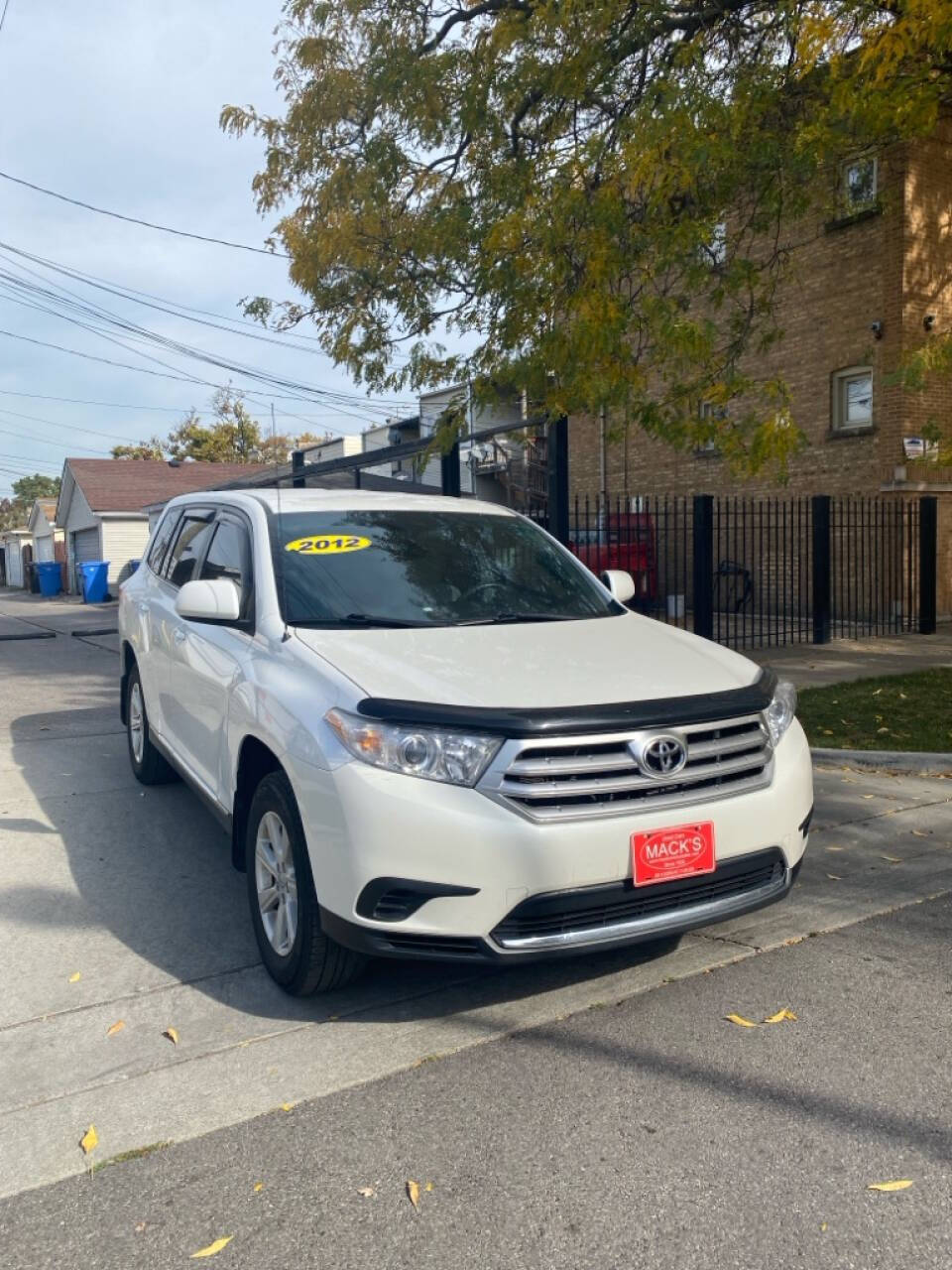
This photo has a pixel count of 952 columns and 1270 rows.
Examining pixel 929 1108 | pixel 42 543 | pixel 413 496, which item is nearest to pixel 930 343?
pixel 413 496

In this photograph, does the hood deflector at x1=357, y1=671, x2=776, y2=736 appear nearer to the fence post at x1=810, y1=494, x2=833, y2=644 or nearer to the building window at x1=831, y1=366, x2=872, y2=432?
the fence post at x1=810, y1=494, x2=833, y2=644

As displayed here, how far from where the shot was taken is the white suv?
330cm

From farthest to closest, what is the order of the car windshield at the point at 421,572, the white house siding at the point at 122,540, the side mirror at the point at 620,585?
the white house siding at the point at 122,540
the side mirror at the point at 620,585
the car windshield at the point at 421,572

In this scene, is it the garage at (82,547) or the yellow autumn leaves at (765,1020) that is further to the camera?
the garage at (82,547)

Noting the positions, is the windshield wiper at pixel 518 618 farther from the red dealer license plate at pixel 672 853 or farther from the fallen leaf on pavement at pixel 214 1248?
the fallen leaf on pavement at pixel 214 1248

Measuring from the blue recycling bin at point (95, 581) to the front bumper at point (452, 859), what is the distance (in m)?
30.3

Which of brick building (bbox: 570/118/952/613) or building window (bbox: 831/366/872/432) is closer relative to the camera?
brick building (bbox: 570/118/952/613)

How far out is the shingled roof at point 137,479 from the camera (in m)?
36.1

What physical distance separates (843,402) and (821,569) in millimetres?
4258

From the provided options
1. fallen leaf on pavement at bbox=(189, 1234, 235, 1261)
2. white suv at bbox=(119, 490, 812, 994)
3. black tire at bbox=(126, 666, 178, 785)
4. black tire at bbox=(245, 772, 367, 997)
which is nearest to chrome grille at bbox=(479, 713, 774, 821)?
white suv at bbox=(119, 490, 812, 994)

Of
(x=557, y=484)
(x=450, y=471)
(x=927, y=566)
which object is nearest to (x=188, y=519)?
(x=557, y=484)

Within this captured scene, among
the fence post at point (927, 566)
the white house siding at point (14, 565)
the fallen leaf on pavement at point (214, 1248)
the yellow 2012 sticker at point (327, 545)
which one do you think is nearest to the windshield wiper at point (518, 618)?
the yellow 2012 sticker at point (327, 545)

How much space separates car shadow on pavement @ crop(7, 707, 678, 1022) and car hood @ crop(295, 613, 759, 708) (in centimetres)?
88

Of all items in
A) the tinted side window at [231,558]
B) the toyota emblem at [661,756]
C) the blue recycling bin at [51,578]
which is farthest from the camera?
the blue recycling bin at [51,578]
